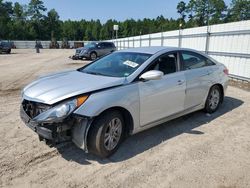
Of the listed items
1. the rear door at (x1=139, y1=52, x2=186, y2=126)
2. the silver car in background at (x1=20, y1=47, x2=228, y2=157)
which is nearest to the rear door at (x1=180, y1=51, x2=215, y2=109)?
the silver car in background at (x1=20, y1=47, x2=228, y2=157)

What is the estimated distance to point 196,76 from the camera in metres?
5.11

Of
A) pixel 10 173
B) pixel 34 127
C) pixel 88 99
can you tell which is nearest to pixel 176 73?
pixel 88 99

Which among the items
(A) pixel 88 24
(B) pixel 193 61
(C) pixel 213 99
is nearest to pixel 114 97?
(B) pixel 193 61

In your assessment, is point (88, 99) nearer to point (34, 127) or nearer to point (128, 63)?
point (34, 127)

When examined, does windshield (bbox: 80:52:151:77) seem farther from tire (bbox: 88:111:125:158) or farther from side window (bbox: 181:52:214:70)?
side window (bbox: 181:52:214:70)

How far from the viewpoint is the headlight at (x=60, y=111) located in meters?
3.31

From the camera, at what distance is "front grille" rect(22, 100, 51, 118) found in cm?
351

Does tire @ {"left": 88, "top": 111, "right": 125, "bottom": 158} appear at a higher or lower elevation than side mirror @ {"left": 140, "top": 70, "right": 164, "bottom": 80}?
lower

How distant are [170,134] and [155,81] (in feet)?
3.49

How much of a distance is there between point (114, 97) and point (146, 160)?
1.02 metres

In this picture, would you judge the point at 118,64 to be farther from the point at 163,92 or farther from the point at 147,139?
the point at 147,139

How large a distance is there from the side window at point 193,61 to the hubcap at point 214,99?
653mm

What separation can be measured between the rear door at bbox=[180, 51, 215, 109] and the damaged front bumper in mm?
2283

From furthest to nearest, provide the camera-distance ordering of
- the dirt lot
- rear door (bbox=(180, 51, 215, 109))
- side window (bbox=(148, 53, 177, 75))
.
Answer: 1. rear door (bbox=(180, 51, 215, 109))
2. side window (bbox=(148, 53, 177, 75))
3. the dirt lot
